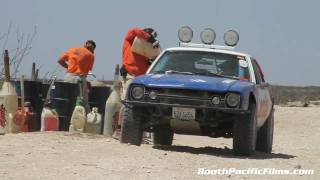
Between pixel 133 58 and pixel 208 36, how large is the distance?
1503 millimetres

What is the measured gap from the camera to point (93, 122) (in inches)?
507

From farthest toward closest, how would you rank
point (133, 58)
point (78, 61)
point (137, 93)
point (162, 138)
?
1. point (78, 61)
2. point (133, 58)
3. point (162, 138)
4. point (137, 93)

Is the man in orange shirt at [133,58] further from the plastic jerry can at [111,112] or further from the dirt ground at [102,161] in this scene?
the dirt ground at [102,161]

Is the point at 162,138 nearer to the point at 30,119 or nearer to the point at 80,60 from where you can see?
the point at 30,119

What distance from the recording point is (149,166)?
28.4ft

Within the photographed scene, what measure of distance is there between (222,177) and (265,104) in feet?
13.8

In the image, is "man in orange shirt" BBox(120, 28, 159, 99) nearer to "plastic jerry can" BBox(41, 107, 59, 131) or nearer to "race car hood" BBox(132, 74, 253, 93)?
"plastic jerry can" BBox(41, 107, 59, 131)

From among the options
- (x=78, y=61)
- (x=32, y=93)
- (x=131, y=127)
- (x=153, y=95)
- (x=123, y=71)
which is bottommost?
(x=131, y=127)

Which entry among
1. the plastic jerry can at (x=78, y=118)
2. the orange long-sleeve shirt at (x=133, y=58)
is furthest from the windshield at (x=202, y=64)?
the plastic jerry can at (x=78, y=118)

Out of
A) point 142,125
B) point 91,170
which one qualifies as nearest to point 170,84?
point 142,125

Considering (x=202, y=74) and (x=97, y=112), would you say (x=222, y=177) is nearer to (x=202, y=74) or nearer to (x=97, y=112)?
(x=202, y=74)

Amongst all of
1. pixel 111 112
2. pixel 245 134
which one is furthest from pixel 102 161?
pixel 111 112

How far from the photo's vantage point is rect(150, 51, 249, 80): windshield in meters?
11.4

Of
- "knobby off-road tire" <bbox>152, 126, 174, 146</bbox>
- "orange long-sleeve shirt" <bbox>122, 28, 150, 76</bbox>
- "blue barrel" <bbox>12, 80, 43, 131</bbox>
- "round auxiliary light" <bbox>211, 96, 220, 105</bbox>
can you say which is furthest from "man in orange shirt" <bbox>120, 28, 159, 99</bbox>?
"round auxiliary light" <bbox>211, 96, 220, 105</bbox>
